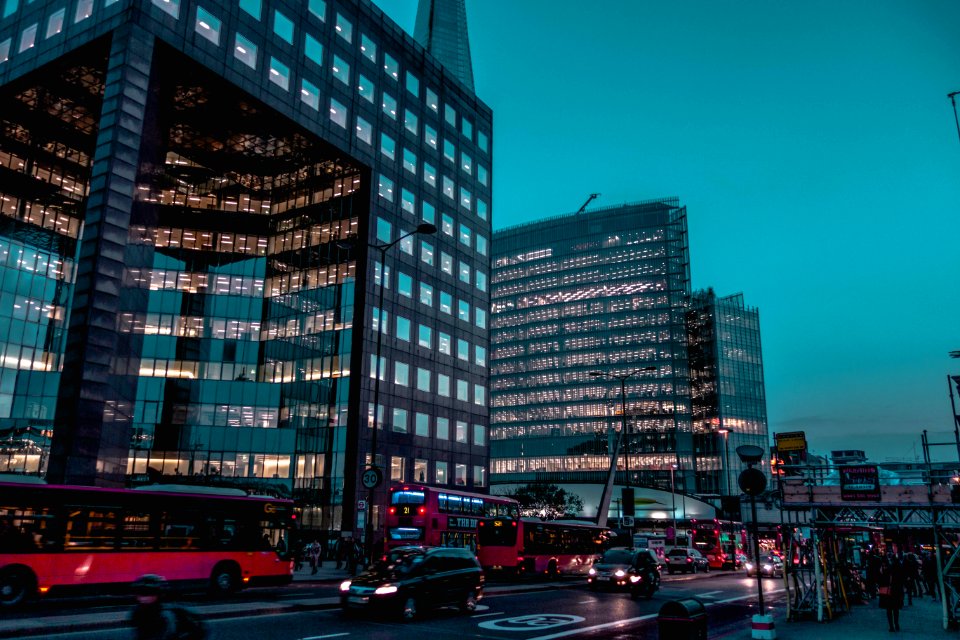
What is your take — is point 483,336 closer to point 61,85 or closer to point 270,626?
point 61,85

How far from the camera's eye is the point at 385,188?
212ft

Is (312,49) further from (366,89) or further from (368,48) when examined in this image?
(368,48)

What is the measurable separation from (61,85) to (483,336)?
44.3 m

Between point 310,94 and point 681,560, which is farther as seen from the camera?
point 310,94

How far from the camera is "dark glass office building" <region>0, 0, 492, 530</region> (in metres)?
49.7

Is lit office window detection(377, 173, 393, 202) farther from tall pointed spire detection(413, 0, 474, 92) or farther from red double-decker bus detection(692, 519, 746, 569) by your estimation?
tall pointed spire detection(413, 0, 474, 92)

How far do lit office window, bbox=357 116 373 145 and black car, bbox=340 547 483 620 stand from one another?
4900cm

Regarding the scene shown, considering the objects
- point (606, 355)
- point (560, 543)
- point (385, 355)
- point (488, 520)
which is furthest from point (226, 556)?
point (606, 355)

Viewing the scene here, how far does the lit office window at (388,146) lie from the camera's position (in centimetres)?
6506

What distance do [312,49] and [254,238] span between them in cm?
1948

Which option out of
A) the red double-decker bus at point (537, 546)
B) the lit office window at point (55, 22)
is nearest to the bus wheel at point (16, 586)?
the red double-decker bus at point (537, 546)

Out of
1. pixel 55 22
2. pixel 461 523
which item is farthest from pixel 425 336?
pixel 55 22

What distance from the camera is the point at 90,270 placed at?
133 ft

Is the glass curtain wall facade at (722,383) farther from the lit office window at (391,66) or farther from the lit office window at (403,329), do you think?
the lit office window at (391,66)
